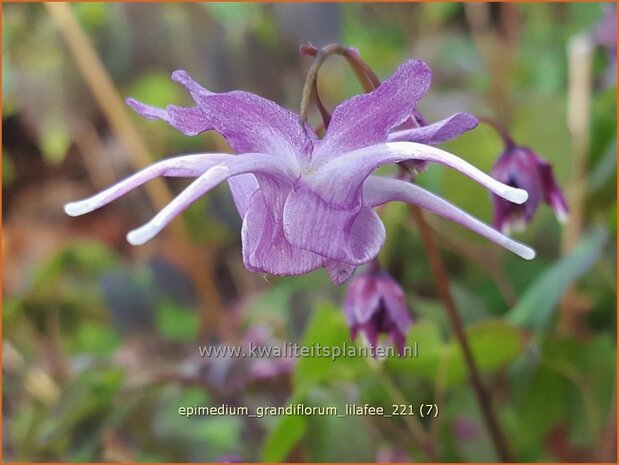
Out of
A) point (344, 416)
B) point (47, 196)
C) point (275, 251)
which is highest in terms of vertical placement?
point (275, 251)

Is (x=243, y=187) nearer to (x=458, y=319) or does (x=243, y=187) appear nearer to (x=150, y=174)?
(x=150, y=174)

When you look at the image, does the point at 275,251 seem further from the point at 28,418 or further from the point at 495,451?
the point at 28,418

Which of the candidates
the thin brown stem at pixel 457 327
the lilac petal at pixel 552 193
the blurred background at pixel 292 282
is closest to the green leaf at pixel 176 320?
the blurred background at pixel 292 282

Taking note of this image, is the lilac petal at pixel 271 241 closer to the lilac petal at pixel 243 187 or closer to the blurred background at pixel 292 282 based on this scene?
the lilac petal at pixel 243 187

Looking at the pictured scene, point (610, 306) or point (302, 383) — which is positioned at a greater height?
point (302, 383)

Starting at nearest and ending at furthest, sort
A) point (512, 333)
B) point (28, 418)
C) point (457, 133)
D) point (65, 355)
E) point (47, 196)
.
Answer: point (457, 133)
point (512, 333)
point (28, 418)
point (65, 355)
point (47, 196)

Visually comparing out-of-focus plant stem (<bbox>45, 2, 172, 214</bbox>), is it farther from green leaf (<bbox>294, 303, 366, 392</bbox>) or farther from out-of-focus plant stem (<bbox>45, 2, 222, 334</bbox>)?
green leaf (<bbox>294, 303, 366, 392</bbox>)

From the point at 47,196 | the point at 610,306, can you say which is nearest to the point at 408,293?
the point at 610,306

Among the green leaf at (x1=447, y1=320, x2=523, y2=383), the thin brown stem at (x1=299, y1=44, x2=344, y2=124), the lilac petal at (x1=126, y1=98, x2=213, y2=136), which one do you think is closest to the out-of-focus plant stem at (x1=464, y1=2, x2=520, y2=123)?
the green leaf at (x1=447, y1=320, x2=523, y2=383)
